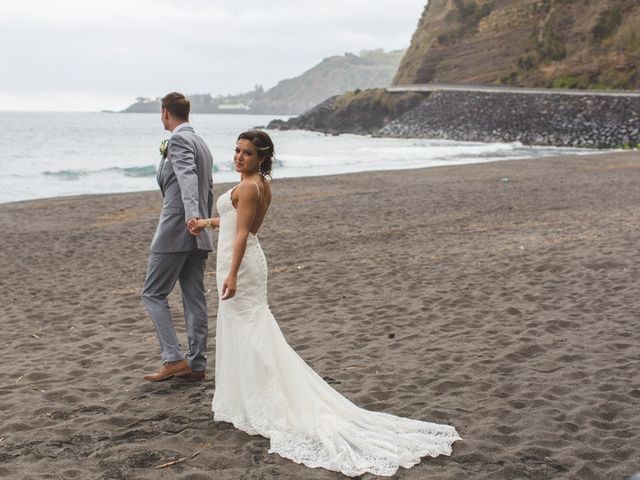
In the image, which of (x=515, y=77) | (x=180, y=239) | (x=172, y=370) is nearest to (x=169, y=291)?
(x=180, y=239)

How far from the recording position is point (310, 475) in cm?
402

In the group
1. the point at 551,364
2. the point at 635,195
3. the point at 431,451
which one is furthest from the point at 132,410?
the point at 635,195

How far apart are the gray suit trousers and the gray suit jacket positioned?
94 millimetres

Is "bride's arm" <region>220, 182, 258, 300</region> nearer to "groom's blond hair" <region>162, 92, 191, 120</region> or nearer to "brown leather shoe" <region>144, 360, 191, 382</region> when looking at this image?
"groom's blond hair" <region>162, 92, 191, 120</region>

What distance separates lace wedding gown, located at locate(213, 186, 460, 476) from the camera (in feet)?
14.0

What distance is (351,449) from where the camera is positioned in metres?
4.18

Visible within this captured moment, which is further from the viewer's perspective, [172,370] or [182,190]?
[172,370]

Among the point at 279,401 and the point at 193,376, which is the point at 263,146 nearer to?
the point at 279,401

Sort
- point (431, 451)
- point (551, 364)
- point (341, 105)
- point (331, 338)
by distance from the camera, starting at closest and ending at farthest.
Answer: point (431, 451) < point (551, 364) < point (331, 338) < point (341, 105)

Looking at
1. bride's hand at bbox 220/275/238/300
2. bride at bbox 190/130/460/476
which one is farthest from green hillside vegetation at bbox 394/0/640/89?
bride's hand at bbox 220/275/238/300

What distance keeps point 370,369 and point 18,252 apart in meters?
8.42

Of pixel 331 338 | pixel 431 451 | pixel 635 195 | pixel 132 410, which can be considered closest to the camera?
pixel 431 451

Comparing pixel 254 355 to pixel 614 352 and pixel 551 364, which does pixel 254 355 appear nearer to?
pixel 551 364

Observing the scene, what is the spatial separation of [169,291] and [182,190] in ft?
2.57
